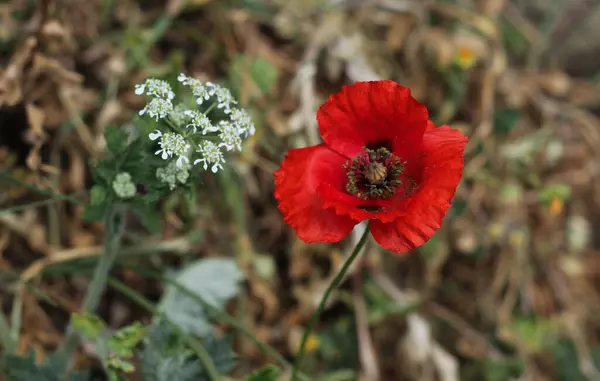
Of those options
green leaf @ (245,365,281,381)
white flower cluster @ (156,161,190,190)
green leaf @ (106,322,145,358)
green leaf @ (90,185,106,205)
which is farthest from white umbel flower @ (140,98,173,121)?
green leaf @ (245,365,281,381)

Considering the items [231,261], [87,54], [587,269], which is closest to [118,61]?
[87,54]

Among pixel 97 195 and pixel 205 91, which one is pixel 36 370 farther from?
pixel 205 91

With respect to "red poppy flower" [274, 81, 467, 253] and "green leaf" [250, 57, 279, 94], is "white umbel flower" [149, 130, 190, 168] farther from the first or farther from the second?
"green leaf" [250, 57, 279, 94]

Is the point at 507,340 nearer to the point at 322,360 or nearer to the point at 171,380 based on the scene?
the point at 322,360

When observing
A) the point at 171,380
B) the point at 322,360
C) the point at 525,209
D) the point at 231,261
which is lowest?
the point at 171,380

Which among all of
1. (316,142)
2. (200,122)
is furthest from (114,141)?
(316,142)

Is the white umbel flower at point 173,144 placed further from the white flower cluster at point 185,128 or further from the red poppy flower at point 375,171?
the red poppy flower at point 375,171

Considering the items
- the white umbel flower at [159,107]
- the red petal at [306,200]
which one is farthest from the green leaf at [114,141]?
the red petal at [306,200]
